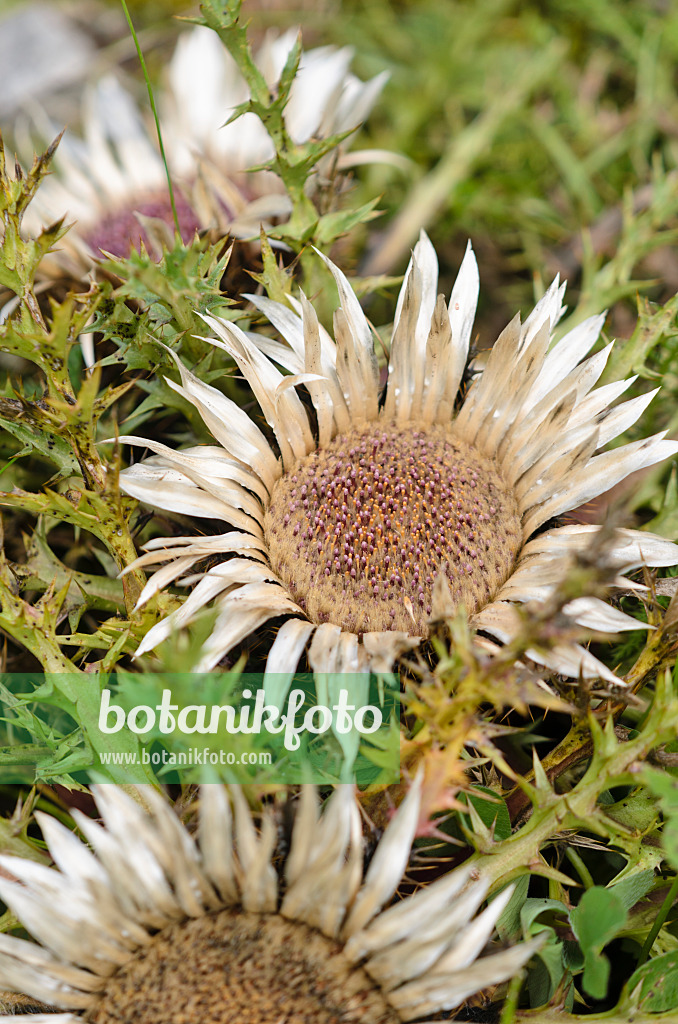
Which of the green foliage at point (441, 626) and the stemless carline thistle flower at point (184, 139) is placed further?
the stemless carline thistle flower at point (184, 139)

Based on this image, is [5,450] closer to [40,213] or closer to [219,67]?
[40,213]

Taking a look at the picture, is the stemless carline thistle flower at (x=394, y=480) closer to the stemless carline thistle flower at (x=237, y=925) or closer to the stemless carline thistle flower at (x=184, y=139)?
the stemless carline thistle flower at (x=237, y=925)

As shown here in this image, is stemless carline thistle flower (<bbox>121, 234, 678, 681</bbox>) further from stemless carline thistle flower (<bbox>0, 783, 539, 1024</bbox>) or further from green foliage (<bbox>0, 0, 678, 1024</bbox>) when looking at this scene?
stemless carline thistle flower (<bbox>0, 783, 539, 1024</bbox>)

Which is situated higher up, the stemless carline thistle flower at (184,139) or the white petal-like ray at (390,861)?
the stemless carline thistle flower at (184,139)

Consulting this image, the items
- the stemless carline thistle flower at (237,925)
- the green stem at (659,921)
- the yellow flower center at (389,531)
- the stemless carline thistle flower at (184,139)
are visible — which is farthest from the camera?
the stemless carline thistle flower at (184,139)

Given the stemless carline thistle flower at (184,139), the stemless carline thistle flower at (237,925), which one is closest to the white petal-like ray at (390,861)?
the stemless carline thistle flower at (237,925)

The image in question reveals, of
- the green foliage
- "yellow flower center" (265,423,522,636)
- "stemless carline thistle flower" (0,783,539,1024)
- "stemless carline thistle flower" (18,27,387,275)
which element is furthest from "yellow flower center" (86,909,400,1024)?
"stemless carline thistle flower" (18,27,387,275)

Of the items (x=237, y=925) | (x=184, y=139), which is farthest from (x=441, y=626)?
(x=184, y=139)
